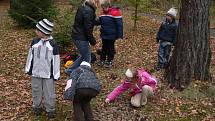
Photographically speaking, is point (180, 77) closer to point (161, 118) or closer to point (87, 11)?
point (161, 118)

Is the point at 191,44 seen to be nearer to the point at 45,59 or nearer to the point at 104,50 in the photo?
the point at 104,50

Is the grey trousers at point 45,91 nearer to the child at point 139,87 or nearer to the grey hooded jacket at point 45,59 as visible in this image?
the grey hooded jacket at point 45,59

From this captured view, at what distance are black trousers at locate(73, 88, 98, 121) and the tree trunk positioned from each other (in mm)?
2216

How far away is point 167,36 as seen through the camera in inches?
380

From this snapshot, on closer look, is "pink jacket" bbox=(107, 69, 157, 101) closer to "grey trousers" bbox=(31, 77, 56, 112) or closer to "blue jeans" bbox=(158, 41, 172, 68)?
"grey trousers" bbox=(31, 77, 56, 112)

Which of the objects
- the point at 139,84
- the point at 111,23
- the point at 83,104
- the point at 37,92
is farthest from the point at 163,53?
the point at 37,92

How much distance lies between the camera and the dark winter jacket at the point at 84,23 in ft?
28.1

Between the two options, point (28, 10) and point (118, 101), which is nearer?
point (118, 101)

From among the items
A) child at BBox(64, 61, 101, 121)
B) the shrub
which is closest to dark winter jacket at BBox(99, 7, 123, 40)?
child at BBox(64, 61, 101, 121)

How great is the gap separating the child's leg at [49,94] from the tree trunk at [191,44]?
99.9 inches

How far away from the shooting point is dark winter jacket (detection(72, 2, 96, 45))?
8.57m

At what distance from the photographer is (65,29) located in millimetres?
10766

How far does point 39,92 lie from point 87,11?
229 centimetres

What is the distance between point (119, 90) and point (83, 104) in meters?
1.07
